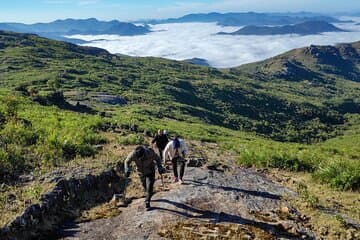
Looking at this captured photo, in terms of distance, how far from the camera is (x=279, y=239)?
12031 millimetres

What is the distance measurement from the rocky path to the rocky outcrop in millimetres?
637

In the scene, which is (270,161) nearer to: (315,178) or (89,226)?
(315,178)

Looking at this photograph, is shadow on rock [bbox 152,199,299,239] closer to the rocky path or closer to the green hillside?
the rocky path

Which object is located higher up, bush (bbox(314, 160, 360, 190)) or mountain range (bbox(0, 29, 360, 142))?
bush (bbox(314, 160, 360, 190))

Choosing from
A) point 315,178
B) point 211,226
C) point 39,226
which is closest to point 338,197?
point 315,178

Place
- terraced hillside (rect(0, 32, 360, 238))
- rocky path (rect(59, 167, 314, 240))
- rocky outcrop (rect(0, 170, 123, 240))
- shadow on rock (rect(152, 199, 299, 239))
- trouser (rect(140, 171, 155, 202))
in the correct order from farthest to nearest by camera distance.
Result: 1. terraced hillside (rect(0, 32, 360, 238))
2. trouser (rect(140, 171, 155, 202))
3. shadow on rock (rect(152, 199, 299, 239))
4. rocky path (rect(59, 167, 314, 240))
5. rocky outcrop (rect(0, 170, 123, 240))

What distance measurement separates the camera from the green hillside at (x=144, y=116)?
1948cm

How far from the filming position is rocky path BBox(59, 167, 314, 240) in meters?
12.0

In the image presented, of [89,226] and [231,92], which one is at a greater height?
[89,226]

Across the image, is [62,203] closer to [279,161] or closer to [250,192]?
[250,192]

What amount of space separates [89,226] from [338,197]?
9.13 metres

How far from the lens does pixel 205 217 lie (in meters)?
13.1

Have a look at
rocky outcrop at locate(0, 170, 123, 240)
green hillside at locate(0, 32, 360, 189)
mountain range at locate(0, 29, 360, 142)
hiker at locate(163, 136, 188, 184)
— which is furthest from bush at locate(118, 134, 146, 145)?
mountain range at locate(0, 29, 360, 142)

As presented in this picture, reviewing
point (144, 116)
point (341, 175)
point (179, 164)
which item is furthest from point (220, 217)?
point (144, 116)
